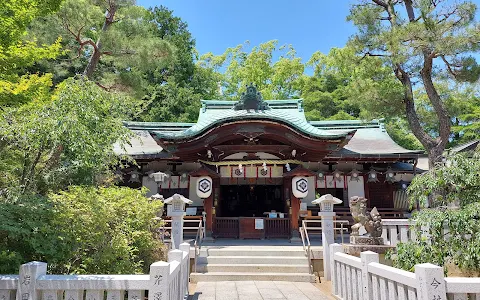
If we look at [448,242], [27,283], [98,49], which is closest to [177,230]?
[27,283]

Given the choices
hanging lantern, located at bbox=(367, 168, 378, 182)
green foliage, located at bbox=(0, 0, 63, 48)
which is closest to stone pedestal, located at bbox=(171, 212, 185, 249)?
green foliage, located at bbox=(0, 0, 63, 48)

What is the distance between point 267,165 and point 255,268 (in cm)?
458

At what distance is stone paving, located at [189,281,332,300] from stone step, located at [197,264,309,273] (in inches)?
19.6

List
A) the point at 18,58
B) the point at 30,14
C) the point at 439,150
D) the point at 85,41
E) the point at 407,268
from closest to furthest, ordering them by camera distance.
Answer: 1. the point at 407,268
2. the point at 30,14
3. the point at 18,58
4. the point at 439,150
5. the point at 85,41

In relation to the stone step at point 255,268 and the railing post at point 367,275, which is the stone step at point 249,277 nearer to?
the stone step at point 255,268

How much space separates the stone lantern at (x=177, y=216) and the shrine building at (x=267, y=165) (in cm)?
274

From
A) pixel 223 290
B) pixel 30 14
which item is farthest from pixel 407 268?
pixel 30 14

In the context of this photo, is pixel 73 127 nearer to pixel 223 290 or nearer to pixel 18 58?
pixel 18 58

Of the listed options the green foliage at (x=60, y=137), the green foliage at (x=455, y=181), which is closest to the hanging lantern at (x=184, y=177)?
the green foliage at (x=60, y=137)

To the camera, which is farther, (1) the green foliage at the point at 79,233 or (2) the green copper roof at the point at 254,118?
(2) the green copper roof at the point at 254,118

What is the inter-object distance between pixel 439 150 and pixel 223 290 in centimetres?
968

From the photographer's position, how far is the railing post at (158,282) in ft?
11.3

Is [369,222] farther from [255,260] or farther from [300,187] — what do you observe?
[300,187]

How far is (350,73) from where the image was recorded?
27.6 metres
